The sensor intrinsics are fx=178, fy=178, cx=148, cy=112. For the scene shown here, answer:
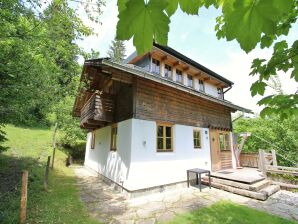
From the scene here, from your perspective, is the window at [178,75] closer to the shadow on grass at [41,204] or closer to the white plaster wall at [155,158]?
the white plaster wall at [155,158]

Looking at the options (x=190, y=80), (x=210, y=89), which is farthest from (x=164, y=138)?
(x=210, y=89)

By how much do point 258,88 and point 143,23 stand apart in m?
1.75

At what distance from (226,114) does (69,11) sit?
1086 cm

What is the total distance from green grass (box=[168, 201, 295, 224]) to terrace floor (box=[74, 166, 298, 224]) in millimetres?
331

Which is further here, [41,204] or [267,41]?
[41,204]

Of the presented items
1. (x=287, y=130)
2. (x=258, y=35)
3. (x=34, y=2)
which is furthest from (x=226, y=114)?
(x=258, y=35)

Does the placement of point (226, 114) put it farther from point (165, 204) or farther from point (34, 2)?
point (34, 2)

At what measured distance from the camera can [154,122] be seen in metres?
7.80

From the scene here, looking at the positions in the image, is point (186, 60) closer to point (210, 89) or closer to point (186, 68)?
point (186, 68)

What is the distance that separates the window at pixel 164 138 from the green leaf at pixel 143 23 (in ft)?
23.5

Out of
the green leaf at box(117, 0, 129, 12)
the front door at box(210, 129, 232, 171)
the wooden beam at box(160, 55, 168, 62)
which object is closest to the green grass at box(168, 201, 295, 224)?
the front door at box(210, 129, 232, 171)

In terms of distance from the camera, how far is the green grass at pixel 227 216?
16.0ft

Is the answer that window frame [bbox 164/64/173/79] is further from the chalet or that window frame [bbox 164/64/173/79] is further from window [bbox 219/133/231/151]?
window [bbox 219/133/231/151]

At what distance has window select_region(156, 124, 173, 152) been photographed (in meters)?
7.91
